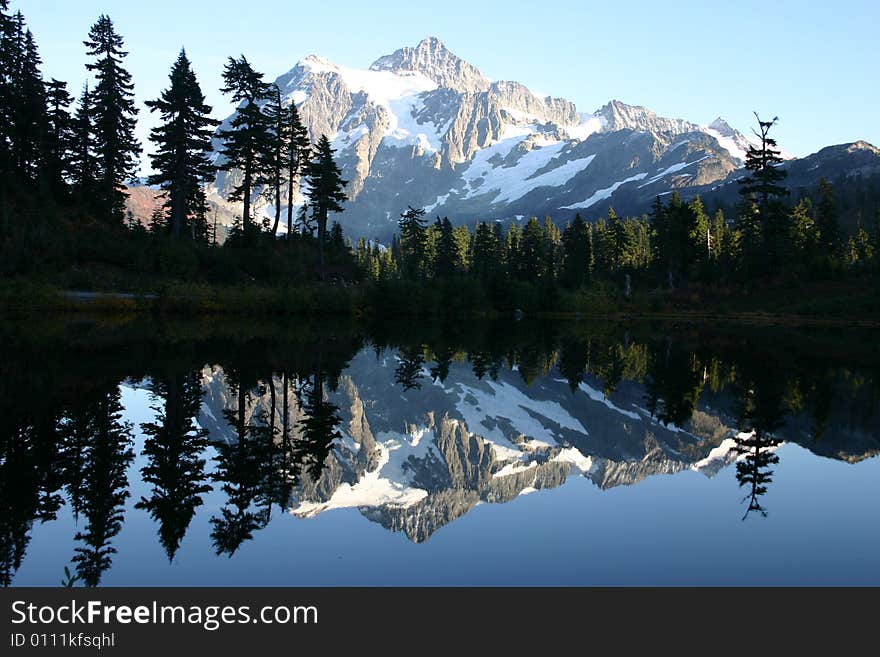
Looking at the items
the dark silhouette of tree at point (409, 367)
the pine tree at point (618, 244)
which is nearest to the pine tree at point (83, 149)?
the dark silhouette of tree at point (409, 367)

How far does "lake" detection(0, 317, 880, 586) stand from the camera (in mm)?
5965

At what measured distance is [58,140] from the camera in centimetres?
4703

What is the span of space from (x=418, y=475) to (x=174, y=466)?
11.6ft

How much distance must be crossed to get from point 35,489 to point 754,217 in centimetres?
7138

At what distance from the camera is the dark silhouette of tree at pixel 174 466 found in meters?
6.93

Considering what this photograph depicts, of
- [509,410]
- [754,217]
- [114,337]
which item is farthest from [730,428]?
[754,217]

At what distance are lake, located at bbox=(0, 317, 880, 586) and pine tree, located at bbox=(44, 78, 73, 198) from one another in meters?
31.5

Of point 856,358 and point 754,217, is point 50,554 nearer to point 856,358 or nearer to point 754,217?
point 856,358

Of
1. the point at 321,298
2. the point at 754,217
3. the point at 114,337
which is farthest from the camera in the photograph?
the point at 754,217

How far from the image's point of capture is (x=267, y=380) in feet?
53.4

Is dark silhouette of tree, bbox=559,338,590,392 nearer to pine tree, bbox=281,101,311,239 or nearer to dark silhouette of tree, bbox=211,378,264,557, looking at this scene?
dark silhouette of tree, bbox=211,378,264,557

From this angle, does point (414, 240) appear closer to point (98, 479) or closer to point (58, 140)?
point (58, 140)

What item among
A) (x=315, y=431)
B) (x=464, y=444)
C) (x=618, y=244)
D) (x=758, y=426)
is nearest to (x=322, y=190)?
(x=315, y=431)

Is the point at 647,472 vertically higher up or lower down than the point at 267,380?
lower down
